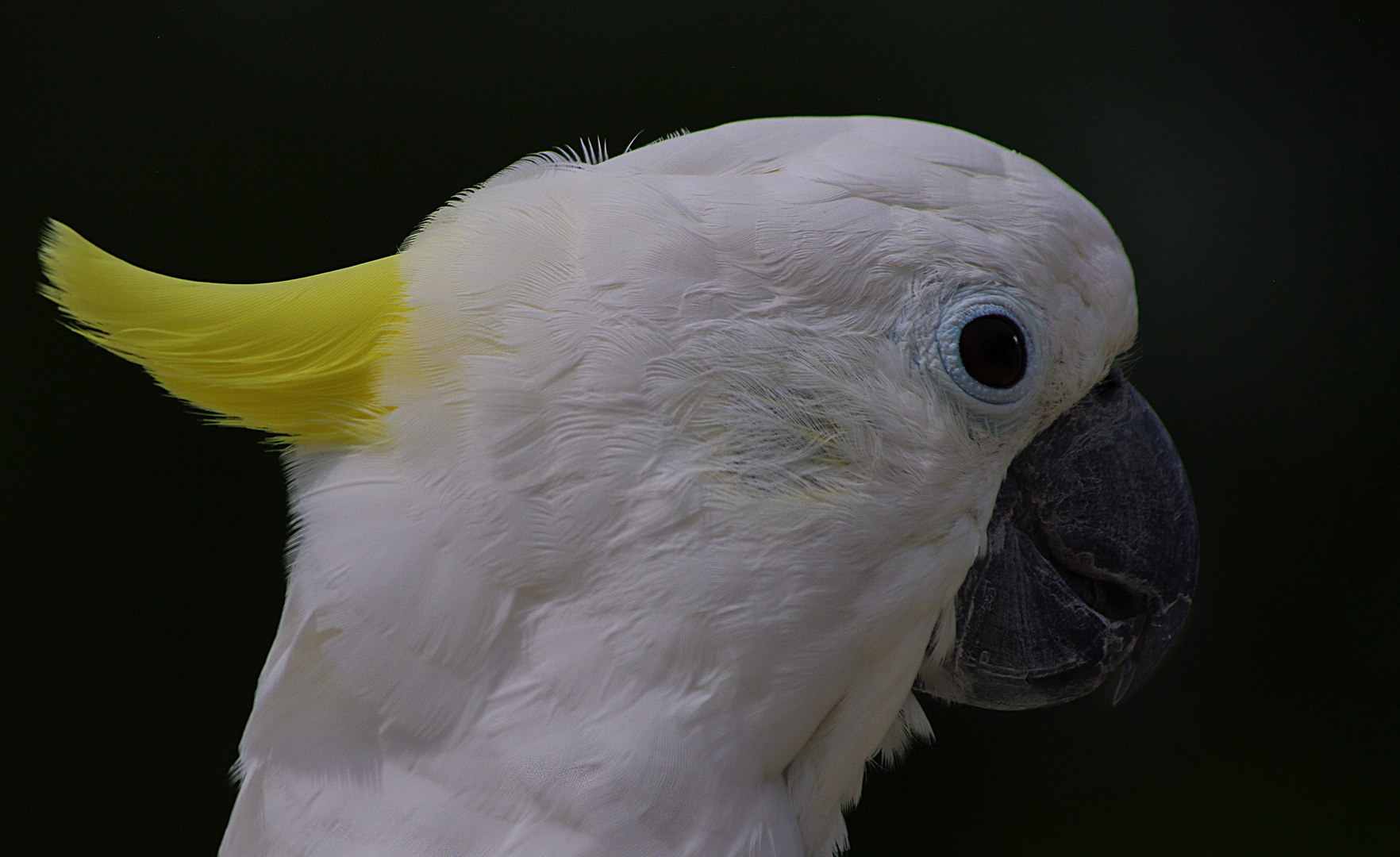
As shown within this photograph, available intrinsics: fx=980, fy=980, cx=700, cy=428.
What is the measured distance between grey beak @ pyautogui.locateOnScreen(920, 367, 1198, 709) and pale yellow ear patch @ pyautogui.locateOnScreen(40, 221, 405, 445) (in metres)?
0.70

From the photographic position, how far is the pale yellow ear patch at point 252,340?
38.8 inches

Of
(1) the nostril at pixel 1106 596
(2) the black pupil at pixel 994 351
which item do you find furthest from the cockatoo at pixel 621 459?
(1) the nostril at pixel 1106 596

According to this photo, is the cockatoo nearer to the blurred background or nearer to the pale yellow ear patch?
the pale yellow ear patch

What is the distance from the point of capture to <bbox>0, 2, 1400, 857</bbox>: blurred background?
2.65m

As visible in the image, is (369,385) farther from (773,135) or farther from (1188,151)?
(1188,151)

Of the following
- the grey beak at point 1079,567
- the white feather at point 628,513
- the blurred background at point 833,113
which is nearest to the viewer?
the white feather at point 628,513

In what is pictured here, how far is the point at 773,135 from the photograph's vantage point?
3.54 feet

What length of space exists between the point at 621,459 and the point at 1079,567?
0.60 m

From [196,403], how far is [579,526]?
16.7 inches

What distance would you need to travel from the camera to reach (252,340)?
3.25 feet

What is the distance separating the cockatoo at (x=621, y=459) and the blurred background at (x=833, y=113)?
1641mm

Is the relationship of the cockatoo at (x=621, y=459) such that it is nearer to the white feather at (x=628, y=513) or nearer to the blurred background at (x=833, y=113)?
the white feather at (x=628, y=513)

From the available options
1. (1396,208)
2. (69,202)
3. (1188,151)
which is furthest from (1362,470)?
(69,202)

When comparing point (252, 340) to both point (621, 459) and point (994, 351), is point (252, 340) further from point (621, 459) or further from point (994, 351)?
point (994, 351)
